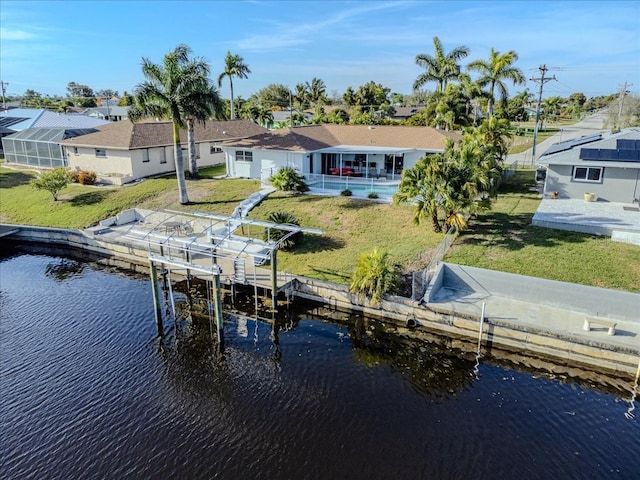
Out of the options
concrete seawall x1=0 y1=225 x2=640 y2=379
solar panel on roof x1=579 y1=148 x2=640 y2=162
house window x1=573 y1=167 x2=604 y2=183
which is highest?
solar panel on roof x1=579 y1=148 x2=640 y2=162

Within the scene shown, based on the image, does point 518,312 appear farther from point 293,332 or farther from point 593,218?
point 593,218

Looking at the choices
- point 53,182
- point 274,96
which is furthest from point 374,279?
point 274,96

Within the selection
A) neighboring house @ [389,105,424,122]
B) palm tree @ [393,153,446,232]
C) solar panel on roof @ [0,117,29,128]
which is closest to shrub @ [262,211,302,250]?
palm tree @ [393,153,446,232]

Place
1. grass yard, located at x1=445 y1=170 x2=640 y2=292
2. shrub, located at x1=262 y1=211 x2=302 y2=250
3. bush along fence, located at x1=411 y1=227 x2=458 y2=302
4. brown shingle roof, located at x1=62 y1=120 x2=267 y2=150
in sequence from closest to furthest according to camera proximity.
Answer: bush along fence, located at x1=411 y1=227 x2=458 y2=302, grass yard, located at x1=445 y1=170 x2=640 y2=292, shrub, located at x1=262 y1=211 x2=302 y2=250, brown shingle roof, located at x1=62 y1=120 x2=267 y2=150

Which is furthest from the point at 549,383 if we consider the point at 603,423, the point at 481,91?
the point at 481,91

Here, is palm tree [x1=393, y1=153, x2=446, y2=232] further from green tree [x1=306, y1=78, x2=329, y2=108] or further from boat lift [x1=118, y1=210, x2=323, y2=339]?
green tree [x1=306, y1=78, x2=329, y2=108]

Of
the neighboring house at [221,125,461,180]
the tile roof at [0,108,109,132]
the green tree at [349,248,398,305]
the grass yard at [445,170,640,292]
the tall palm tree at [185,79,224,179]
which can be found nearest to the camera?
the green tree at [349,248,398,305]
